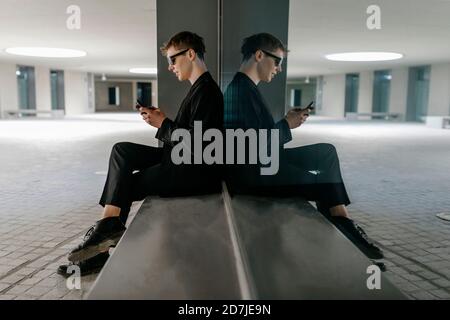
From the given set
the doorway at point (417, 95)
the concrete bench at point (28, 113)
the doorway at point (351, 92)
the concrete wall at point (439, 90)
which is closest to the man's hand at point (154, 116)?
the concrete wall at point (439, 90)

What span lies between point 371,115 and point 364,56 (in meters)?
7.96

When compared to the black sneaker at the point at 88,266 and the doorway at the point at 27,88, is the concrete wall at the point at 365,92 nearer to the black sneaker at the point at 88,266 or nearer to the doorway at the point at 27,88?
the doorway at the point at 27,88

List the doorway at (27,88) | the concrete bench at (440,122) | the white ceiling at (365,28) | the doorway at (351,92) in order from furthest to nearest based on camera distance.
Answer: the doorway at (351,92) → the doorway at (27,88) → the concrete bench at (440,122) → the white ceiling at (365,28)

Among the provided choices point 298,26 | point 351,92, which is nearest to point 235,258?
point 298,26

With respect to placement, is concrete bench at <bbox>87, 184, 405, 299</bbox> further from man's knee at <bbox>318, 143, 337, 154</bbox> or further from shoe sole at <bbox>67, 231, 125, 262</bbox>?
man's knee at <bbox>318, 143, 337, 154</bbox>

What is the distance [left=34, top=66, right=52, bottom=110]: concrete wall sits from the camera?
2943cm

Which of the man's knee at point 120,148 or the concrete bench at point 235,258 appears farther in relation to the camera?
the man's knee at point 120,148

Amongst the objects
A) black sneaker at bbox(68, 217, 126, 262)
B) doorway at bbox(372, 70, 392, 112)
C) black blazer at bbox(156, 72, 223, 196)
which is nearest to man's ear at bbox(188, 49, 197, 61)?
black blazer at bbox(156, 72, 223, 196)

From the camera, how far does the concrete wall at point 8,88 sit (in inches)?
1019

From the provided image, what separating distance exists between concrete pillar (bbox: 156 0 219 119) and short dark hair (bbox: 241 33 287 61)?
110cm

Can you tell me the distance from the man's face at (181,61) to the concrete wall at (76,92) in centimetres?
3269

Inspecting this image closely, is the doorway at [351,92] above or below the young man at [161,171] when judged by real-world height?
above

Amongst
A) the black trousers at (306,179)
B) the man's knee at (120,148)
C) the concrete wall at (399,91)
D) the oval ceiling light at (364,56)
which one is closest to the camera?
the black trousers at (306,179)
